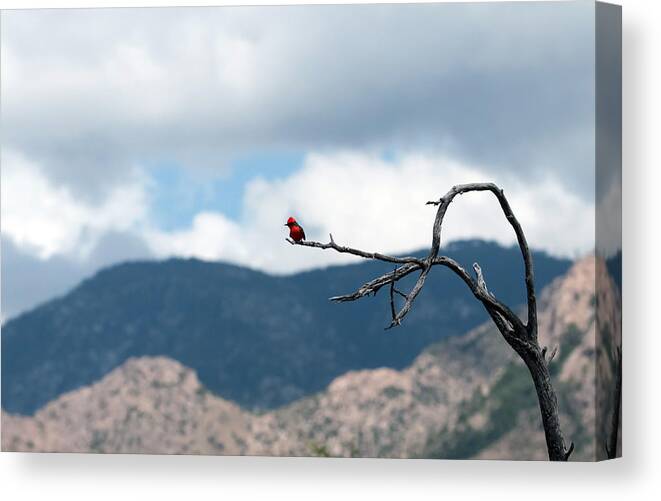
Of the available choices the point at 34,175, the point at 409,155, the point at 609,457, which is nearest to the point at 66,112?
the point at 34,175

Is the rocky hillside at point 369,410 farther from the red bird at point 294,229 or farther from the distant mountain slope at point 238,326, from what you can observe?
the red bird at point 294,229

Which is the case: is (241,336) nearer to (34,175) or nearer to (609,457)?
(34,175)

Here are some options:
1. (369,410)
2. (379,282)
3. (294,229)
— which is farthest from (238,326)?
(379,282)

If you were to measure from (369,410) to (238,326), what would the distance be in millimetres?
1722

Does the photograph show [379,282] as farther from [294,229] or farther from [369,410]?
[369,410]

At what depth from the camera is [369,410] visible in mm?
15398

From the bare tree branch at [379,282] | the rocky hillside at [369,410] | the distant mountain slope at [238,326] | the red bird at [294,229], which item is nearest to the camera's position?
the bare tree branch at [379,282]

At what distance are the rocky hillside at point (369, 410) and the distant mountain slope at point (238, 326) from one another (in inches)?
8.7

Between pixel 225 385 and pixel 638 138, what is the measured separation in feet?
22.9

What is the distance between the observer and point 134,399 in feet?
46.6

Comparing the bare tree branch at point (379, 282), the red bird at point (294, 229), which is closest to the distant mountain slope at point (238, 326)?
the red bird at point (294, 229)

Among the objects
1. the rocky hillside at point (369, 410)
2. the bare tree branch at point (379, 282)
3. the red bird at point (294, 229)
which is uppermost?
the red bird at point (294, 229)

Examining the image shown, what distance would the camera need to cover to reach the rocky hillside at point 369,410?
12836 millimetres

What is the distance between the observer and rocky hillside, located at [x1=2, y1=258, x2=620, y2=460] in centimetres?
1284
